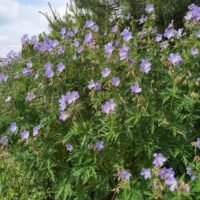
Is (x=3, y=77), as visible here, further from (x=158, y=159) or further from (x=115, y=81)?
(x=158, y=159)

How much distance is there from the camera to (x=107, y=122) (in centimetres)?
369

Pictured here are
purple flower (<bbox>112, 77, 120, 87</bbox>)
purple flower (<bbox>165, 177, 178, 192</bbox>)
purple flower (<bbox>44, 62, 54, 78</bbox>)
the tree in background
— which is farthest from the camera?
the tree in background

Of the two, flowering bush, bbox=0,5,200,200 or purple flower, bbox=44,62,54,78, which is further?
purple flower, bbox=44,62,54,78

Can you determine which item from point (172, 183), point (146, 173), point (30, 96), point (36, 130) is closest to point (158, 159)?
point (146, 173)

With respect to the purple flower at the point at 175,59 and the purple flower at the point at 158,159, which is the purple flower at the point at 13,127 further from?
the purple flower at the point at 175,59

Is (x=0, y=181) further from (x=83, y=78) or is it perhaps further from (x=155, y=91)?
(x=155, y=91)

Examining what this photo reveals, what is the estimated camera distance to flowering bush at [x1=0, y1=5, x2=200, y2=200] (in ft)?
12.1

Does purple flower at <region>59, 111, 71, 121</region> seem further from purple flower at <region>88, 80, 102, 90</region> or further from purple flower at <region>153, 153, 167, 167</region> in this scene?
purple flower at <region>153, 153, 167, 167</region>

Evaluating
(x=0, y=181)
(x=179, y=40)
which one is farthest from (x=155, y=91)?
(x=0, y=181)

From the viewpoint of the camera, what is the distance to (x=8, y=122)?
4.39 metres

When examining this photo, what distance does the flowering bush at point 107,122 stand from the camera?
368 centimetres

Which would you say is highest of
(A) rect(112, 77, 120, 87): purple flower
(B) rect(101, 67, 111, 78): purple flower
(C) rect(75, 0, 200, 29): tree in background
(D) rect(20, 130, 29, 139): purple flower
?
(C) rect(75, 0, 200, 29): tree in background

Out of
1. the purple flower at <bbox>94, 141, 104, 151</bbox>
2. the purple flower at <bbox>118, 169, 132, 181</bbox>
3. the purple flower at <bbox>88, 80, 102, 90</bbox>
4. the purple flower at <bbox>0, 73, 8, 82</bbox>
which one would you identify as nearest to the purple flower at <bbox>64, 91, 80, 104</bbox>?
the purple flower at <bbox>88, 80, 102, 90</bbox>

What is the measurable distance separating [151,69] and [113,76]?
0.39 m
